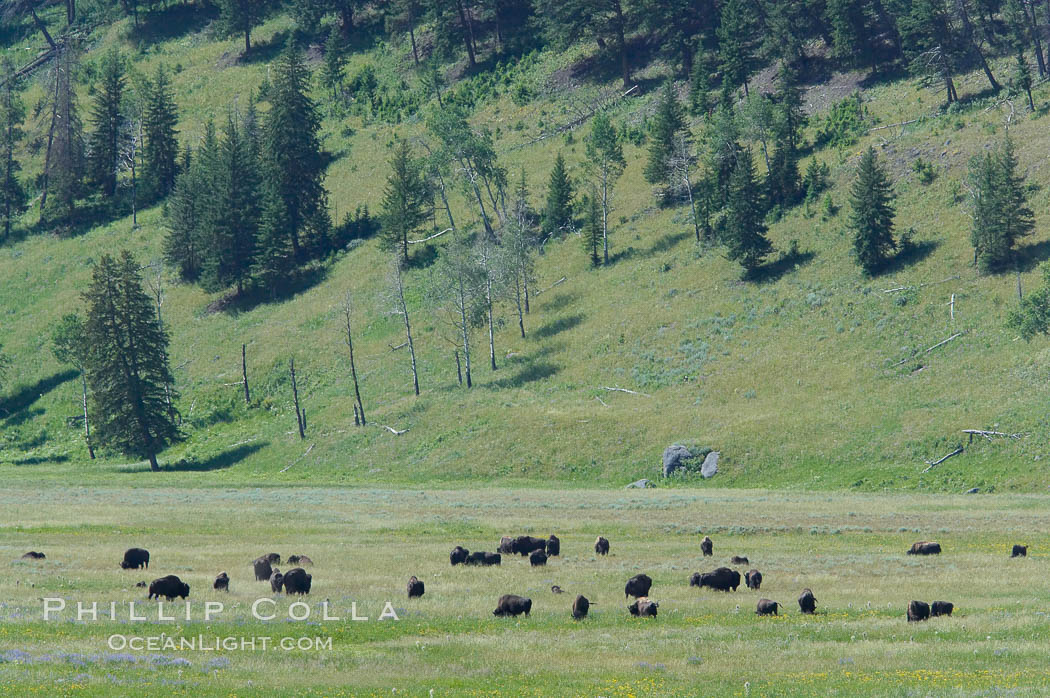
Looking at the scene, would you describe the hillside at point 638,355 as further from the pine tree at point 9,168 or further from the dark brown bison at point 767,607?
the dark brown bison at point 767,607

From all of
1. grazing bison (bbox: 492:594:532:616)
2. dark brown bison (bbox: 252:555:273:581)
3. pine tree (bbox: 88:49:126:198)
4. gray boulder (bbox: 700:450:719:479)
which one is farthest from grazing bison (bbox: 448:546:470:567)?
pine tree (bbox: 88:49:126:198)

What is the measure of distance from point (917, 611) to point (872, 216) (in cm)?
6089

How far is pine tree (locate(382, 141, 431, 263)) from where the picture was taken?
101938 millimetres

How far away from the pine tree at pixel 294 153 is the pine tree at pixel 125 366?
29488 millimetres

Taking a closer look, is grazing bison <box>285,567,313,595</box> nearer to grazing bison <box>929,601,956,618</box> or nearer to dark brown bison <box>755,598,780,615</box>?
dark brown bison <box>755,598,780,615</box>

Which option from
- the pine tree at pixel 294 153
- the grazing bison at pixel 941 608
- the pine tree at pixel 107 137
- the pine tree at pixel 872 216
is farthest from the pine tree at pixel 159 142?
the grazing bison at pixel 941 608

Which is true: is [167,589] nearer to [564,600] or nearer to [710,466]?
[564,600]

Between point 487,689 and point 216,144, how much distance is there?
10940 centimetres

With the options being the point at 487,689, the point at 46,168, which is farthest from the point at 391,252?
the point at 487,689

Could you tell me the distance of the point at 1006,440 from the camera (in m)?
58.3

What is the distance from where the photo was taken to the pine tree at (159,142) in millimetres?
126188

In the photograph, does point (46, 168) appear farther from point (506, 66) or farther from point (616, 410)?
point (616, 410)

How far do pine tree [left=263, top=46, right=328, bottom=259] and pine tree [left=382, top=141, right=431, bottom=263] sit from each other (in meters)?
12.6

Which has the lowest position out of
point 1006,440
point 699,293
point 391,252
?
point 1006,440
